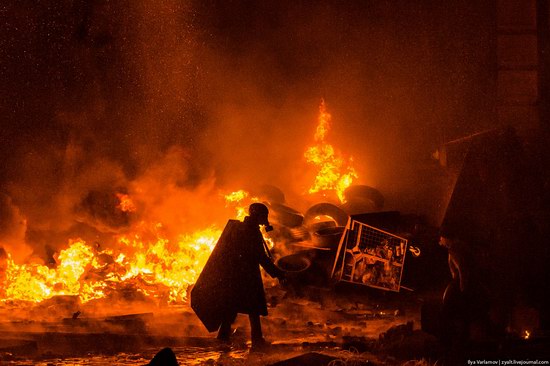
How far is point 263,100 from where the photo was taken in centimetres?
1827

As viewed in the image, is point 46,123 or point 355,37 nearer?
point 46,123

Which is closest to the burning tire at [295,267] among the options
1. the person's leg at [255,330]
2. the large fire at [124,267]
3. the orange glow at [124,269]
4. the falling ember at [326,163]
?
the large fire at [124,267]

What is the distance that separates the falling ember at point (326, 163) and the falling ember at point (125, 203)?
5.77 meters

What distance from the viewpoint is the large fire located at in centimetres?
1106

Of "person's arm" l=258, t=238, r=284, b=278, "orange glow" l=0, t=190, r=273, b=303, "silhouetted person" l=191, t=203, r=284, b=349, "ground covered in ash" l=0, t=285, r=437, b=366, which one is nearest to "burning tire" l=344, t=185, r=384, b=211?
"orange glow" l=0, t=190, r=273, b=303

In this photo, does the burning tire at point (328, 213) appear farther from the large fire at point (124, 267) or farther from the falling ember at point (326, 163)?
the falling ember at point (326, 163)

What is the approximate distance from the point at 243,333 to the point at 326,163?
32.0 feet

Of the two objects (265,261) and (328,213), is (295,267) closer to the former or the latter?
(328,213)

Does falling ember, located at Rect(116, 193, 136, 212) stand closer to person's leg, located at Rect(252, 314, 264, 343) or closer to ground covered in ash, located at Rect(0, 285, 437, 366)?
ground covered in ash, located at Rect(0, 285, 437, 366)

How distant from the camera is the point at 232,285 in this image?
7484 mm

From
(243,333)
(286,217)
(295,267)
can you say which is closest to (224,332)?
(243,333)

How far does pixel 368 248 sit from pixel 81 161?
9.33 m

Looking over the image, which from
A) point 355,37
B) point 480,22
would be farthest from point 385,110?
point 480,22

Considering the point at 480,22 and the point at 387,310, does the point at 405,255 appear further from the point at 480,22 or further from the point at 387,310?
the point at 480,22
